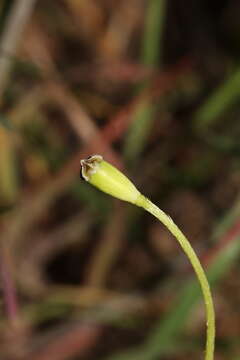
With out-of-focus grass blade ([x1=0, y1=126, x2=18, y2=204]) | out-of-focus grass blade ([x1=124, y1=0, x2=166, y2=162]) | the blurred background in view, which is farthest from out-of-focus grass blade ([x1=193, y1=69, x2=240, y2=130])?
out-of-focus grass blade ([x1=0, y1=126, x2=18, y2=204])

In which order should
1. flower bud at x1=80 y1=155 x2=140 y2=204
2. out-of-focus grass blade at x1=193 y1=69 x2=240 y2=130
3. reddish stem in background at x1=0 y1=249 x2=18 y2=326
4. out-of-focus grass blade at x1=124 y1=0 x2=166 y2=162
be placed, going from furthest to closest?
Answer: 1. out-of-focus grass blade at x1=124 y1=0 x2=166 y2=162
2. out-of-focus grass blade at x1=193 y1=69 x2=240 y2=130
3. reddish stem in background at x1=0 y1=249 x2=18 y2=326
4. flower bud at x1=80 y1=155 x2=140 y2=204

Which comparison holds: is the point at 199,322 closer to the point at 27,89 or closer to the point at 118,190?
the point at 27,89

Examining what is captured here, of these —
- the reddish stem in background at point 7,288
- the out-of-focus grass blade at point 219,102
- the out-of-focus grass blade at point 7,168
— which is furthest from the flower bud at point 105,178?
the out-of-focus grass blade at point 7,168

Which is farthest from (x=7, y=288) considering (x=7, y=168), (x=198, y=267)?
(x=198, y=267)

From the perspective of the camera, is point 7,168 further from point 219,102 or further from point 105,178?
point 105,178

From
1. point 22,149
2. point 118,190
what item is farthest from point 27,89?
point 118,190

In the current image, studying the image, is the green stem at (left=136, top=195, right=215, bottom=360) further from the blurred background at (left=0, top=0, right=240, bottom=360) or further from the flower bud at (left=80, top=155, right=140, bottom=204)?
the blurred background at (left=0, top=0, right=240, bottom=360)
